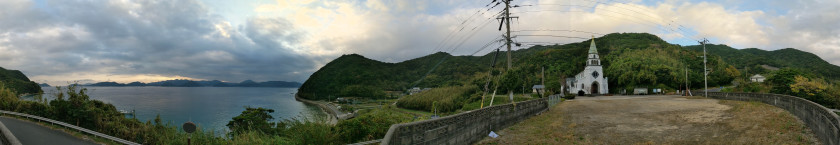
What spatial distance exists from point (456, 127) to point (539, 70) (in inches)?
3207

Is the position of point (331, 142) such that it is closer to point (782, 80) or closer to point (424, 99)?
point (782, 80)

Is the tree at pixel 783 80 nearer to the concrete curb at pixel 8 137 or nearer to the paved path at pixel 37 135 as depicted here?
the concrete curb at pixel 8 137

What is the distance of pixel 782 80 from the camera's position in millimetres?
25656

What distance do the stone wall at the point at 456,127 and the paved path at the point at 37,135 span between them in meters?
16.8

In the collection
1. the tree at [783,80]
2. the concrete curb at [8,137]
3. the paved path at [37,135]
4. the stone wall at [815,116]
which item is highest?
the tree at [783,80]

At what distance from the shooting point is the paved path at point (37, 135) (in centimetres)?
1468

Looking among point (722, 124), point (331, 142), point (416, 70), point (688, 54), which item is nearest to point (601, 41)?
point (688, 54)

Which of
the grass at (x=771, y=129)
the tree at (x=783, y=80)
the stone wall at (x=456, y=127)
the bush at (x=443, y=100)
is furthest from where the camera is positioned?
the bush at (x=443, y=100)

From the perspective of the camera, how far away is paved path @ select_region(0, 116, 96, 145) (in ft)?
48.2

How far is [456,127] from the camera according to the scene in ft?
31.2

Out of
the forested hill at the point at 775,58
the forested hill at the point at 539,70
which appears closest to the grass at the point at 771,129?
the forested hill at the point at 539,70

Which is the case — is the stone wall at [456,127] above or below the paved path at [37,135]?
above

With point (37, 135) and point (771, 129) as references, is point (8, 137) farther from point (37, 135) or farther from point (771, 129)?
point (771, 129)

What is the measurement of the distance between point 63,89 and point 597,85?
60897 millimetres
